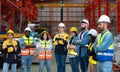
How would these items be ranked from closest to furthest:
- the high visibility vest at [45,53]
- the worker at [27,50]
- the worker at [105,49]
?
the worker at [105,49] → the high visibility vest at [45,53] → the worker at [27,50]

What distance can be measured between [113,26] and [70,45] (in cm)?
2921

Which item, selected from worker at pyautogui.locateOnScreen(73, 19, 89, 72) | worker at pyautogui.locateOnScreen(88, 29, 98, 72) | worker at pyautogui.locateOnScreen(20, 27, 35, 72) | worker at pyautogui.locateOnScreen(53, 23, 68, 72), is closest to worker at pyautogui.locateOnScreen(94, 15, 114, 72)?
worker at pyautogui.locateOnScreen(88, 29, 98, 72)

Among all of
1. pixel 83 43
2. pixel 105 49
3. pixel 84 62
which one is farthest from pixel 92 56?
pixel 84 62

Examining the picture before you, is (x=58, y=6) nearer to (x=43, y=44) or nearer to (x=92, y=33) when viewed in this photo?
(x=43, y=44)

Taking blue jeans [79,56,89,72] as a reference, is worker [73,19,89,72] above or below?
above

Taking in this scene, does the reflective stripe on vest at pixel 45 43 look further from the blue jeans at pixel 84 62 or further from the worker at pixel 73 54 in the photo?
the blue jeans at pixel 84 62

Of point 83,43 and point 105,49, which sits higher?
point 105,49

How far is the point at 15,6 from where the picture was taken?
1001 inches

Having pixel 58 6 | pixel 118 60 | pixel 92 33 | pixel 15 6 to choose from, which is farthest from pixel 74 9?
pixel 92 33

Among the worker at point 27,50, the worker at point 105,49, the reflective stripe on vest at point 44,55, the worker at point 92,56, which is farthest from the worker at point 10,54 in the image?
the worker at point 105,49

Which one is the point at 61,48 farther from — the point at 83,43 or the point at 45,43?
the point at 83,43

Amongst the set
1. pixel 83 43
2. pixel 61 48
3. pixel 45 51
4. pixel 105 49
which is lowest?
pixel 45 51

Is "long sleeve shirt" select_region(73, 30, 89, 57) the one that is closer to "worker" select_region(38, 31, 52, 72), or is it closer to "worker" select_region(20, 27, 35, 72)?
"worker" select_region(38, 31, 52, 72)

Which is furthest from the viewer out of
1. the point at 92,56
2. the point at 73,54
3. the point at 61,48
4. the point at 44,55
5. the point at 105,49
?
the point at 44,55
